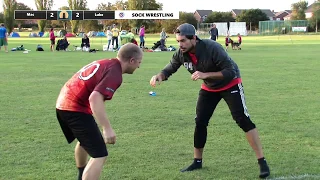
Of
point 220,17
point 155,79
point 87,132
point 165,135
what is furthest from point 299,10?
point 87,132

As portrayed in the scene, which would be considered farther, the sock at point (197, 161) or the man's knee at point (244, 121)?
the sock at point (197, 161)

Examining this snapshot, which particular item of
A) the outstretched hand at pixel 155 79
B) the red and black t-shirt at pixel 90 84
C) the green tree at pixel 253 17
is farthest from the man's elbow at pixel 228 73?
the green tree at pixel 253 17

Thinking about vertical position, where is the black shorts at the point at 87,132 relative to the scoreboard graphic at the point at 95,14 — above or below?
below

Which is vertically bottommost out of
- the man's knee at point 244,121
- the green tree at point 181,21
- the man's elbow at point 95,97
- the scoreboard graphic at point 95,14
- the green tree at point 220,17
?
the man's knee at point 244,121

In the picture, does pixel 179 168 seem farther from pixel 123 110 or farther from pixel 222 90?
pixel 123 110

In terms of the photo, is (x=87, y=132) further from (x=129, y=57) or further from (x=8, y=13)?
(x=8, y=13)

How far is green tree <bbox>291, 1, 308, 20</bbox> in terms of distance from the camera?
11569 cm

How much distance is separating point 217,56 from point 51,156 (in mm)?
2868

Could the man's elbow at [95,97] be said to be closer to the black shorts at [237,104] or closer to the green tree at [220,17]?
the black shorts at [237,104]

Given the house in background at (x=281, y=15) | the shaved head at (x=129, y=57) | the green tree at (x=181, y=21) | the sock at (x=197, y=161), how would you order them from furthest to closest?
the house in background at (x=281, y=15), the green tree at (x=181, y=21), the sock at (x=197, y=161), the shaved head at (x=129, y=57)

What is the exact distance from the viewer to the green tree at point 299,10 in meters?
116

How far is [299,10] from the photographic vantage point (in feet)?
389

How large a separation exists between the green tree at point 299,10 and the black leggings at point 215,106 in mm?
115605

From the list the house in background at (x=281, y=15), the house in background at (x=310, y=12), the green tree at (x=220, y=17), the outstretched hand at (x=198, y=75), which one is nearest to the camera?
the outstretched hand at (x=198, y=75)
